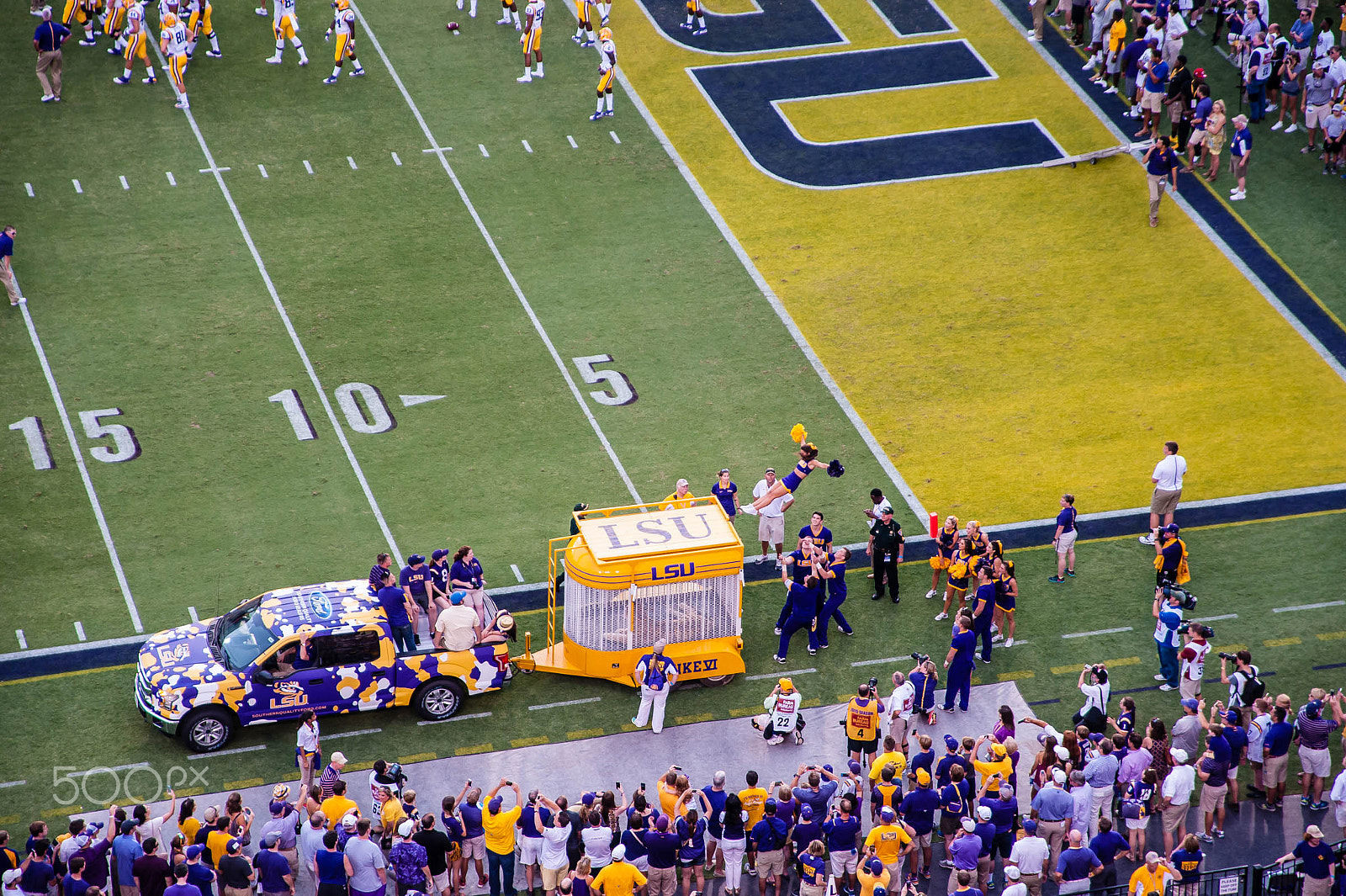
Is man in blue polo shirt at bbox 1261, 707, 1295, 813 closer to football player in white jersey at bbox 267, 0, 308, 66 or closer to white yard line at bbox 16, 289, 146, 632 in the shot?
→ white yard line at bbox 16, 289, 146, 632

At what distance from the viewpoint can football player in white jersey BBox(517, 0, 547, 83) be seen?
1400 inches

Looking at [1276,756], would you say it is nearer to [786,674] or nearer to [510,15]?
[786,674]

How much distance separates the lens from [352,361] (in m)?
27.7

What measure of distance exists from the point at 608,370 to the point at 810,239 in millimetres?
5772

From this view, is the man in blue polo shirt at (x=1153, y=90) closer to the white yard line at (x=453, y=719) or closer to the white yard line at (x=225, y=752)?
the white yard line at (x=453, y=719)

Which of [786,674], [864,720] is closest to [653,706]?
[786,674]

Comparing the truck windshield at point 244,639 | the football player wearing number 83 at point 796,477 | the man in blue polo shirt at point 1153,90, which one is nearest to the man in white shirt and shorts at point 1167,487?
the football player wearing number 83 at point 796,477

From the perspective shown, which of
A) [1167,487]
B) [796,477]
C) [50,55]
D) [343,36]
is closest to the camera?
[796,477]

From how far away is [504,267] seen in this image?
3038cm

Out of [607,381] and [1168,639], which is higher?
[1168,639]

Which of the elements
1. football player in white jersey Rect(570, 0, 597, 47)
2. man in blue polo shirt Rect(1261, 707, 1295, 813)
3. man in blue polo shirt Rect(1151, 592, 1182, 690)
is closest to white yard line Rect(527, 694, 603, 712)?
man in blue polo shirt Rect(1151, 592, 1182, 690)

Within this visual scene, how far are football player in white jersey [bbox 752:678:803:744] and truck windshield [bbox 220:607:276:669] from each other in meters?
5.87

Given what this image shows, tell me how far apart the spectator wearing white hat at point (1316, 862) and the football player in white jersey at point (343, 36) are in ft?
83.6

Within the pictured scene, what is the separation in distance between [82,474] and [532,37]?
594 inches
